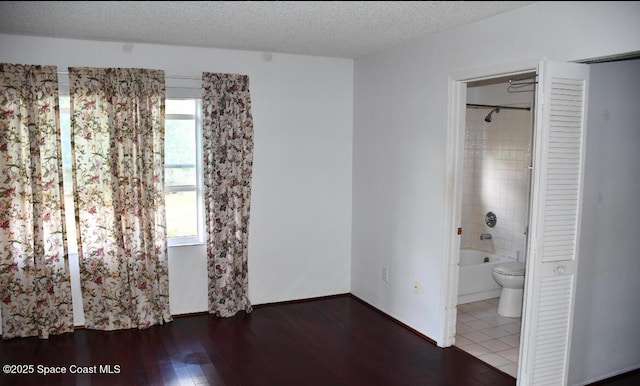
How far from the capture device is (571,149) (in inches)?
113

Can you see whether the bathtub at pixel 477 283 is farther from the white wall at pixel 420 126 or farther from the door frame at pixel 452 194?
the door frame at pixel 452 194

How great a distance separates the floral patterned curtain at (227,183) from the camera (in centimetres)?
433

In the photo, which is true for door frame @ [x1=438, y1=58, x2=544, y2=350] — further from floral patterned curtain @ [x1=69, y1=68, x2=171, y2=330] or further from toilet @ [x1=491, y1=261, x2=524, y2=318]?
floral patterned curtain @ [x1=69, y1=68, x2=171, y2=330]

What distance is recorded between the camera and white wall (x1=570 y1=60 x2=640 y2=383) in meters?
3.03

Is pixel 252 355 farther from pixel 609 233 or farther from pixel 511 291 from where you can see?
pixel 609 233

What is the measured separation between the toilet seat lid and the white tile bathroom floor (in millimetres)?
414

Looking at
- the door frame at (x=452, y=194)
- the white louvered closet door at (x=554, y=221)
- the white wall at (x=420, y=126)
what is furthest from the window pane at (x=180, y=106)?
the white louvered closet door at (x=554, y=221)

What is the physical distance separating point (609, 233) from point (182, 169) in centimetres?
342

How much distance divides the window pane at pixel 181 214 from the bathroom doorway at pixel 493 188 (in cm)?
261

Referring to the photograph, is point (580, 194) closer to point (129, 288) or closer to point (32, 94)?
point (129, 288)

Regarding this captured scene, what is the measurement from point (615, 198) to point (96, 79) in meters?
3.91

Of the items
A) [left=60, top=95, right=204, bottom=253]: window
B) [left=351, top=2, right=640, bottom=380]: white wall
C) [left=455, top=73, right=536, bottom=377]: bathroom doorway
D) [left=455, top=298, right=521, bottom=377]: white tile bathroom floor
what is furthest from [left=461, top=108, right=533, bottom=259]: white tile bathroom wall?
[left=60, top=95, right=204, bottom=253]: window

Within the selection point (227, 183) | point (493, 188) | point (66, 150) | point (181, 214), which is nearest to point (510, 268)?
point (493, 188)

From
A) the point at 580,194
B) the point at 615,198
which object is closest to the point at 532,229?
the point at 580,194
